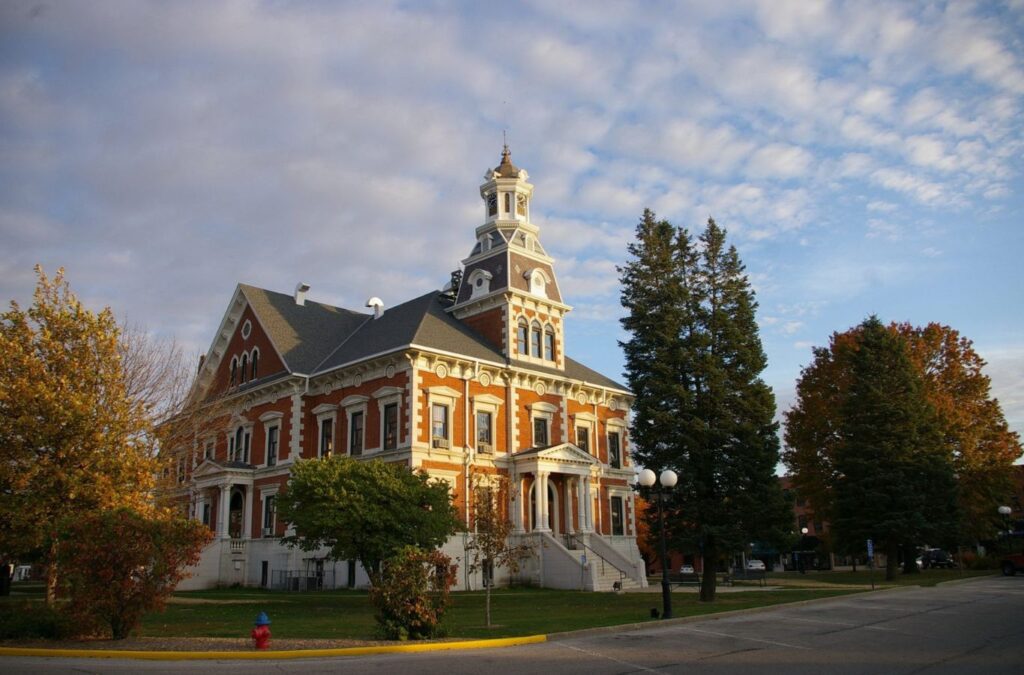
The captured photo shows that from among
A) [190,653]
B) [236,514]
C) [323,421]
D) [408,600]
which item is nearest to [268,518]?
[236,514]

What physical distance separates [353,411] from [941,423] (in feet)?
106

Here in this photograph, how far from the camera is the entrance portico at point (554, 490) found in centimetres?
3822

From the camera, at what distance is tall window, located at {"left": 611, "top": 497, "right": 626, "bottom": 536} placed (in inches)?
1748

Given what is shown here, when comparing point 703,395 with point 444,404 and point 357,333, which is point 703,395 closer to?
point 444,404

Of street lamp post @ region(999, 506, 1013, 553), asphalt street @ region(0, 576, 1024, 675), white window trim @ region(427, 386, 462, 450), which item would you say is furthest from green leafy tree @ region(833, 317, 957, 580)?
white window trim @ region(427, 386, 462, 450)

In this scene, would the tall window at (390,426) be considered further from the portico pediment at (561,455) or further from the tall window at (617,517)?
the tall window at (617,517)

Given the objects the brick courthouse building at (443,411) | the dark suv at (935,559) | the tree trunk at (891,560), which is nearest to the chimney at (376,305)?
the brick courthouse building at (443,411)

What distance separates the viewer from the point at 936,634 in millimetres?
16906

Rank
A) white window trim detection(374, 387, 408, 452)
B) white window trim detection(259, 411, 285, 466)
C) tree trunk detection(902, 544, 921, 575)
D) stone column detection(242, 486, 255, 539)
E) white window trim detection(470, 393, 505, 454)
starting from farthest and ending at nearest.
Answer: tree trunk detection(902, 544, 921, 575) < white window trim detection(259, 411, 285, 466) < stone column detection(242, 486, 255, 539) < white window trim detection(470, 393, 505, 454) < white window trim detection(374, 387, 408, 452)

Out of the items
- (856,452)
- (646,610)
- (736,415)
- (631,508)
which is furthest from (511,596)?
(856,452)

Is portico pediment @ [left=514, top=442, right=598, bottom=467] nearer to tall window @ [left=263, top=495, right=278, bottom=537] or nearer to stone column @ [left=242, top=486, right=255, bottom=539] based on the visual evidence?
tall window @ [left=263, top=495, right=278, bottom=537]

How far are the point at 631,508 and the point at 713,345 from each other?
19150mm

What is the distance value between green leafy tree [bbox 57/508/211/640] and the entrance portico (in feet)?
75.2

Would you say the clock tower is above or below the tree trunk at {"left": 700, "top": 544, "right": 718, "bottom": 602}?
above
